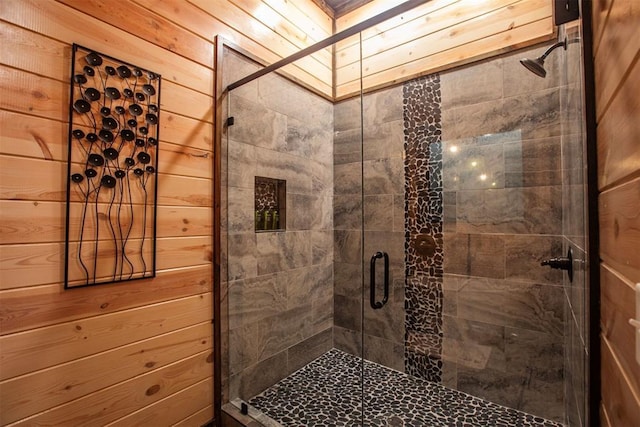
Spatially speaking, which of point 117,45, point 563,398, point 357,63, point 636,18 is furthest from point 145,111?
point 563,398

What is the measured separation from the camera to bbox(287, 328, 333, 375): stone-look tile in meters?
Result: 2.40

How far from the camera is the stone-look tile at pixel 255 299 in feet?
6.40

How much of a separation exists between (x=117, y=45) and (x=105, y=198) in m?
0.72

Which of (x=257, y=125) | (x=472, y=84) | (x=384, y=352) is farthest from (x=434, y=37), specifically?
(x=384, y=352)

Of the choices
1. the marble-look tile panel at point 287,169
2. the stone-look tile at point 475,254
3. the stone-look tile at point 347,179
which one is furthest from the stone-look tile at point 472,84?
the marble-look tile panel at point 287,169

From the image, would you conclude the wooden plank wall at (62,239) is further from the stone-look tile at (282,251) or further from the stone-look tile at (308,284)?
the stone-look tile at (308,284)

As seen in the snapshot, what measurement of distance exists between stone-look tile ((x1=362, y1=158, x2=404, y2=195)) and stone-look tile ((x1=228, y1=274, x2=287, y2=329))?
3.59 feet

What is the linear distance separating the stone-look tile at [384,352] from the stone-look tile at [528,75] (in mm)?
2010

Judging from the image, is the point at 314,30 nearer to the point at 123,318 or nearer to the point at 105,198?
the point at 105,198

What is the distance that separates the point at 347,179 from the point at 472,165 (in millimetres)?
1025

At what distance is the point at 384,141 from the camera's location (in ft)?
8.24

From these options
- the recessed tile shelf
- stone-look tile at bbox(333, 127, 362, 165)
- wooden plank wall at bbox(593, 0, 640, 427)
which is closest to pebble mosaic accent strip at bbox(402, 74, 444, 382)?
stone-look tile at bbox(333, 127, 362, 165)

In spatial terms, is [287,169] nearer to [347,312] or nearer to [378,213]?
[378,213]

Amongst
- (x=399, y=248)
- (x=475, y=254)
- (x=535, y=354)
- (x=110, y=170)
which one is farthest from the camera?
(x=399, y=248)
